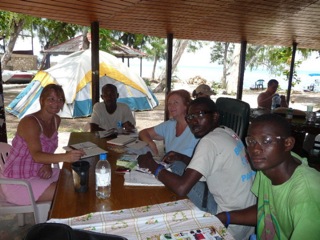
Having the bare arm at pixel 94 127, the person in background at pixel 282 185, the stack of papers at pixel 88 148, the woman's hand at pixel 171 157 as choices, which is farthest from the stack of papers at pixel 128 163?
the bare arm at pixel 94 127

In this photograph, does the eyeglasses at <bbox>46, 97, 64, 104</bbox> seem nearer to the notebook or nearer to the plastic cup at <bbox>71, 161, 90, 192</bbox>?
the notebook

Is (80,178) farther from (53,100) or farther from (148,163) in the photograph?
(53,100)

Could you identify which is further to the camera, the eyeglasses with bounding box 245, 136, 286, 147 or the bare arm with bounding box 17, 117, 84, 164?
the bare arm with bounding box 17, 117, 84, 164

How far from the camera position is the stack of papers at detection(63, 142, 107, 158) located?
2465mm

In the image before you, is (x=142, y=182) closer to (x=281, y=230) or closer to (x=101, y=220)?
(x=101, y=220)

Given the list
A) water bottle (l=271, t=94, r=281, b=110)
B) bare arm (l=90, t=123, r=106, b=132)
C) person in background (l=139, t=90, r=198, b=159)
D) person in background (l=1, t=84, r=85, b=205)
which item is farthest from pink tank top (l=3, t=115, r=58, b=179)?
water bottle (l=271, t=94, r=281, b=110)

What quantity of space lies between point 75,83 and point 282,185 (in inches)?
349

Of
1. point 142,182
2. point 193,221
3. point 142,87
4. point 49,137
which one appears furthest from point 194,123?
point 142,87

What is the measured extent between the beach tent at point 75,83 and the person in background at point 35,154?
6.83 m

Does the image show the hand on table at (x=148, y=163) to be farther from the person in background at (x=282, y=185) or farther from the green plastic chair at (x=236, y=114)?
the green plastic chair at (x=236, y=114)

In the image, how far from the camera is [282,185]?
1332 millimetres

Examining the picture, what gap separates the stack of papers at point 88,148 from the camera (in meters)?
2.46

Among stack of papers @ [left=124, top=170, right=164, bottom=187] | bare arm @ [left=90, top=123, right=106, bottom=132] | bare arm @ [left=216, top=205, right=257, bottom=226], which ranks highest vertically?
stack of papers @ [left=124, top=170, right=164, bottom=187]

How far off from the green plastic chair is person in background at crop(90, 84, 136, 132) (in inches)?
57.9
